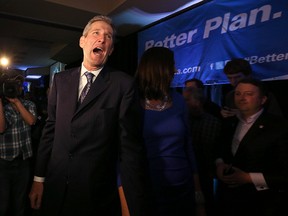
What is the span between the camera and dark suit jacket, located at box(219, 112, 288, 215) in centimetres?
145

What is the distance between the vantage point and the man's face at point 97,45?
45.2 inches

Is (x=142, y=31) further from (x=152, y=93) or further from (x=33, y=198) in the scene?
(x=33, y=198)

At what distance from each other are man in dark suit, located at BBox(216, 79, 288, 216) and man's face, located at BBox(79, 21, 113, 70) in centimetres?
106

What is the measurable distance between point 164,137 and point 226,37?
6.88 ft

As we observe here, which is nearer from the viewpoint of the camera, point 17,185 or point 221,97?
point 17,185

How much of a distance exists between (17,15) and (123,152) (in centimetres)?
385

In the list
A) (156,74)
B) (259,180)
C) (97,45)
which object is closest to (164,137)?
(156,74)

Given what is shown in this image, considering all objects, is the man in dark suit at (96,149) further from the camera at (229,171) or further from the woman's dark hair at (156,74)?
the camera at (229,171)

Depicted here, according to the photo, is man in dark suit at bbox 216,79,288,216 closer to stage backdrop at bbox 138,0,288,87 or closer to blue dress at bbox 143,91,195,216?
blue dress at bbox 143,91,195,216

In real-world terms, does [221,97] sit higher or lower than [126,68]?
lower

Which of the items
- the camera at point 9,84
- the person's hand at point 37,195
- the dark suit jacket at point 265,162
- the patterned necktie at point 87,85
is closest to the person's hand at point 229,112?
the dark suit jacket at point 265,162

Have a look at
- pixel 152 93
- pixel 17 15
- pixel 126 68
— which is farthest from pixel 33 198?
pixel 126 68

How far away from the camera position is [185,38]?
3473 mm

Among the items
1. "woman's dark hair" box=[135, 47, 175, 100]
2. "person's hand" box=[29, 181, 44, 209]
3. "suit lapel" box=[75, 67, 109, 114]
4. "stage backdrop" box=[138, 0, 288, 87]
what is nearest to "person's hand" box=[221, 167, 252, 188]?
"woman's dark hair" box=[135, 47, 175, 100]
